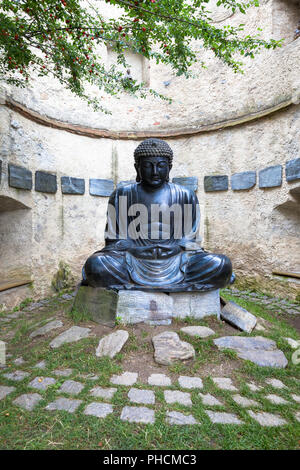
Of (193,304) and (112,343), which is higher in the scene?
(193,304)

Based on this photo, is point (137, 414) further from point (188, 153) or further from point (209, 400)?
point (188, 153)

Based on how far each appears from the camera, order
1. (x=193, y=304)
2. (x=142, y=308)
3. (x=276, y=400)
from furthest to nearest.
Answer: (x=193, y=304) < (x=142, y=308) < (x=276, y=400)

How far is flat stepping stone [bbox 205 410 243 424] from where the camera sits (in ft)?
4.61

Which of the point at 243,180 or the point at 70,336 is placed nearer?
the point at 70,336

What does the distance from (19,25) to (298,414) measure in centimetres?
400

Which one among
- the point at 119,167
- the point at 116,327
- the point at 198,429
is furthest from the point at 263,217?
the point at 198,429

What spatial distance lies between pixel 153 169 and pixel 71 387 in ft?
7.68

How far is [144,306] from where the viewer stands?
2.58 meters

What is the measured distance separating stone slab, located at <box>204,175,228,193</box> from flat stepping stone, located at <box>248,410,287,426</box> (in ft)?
13.8

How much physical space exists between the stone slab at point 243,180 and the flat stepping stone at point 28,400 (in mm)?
4560

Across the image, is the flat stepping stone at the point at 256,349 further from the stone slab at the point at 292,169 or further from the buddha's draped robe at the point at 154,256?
the stone slab at the point at 292,169

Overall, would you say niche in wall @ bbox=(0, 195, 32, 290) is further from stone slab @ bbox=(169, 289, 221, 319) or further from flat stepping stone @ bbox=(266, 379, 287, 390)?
flat stepping stone @ bbox=(266, 379, 287, 390)

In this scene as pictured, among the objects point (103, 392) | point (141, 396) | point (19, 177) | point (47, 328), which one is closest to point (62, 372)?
point (103, 392)

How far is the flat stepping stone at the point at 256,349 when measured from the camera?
6.78 feet
